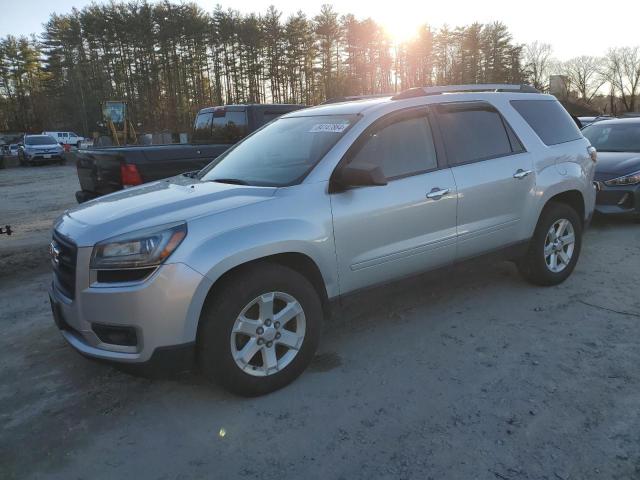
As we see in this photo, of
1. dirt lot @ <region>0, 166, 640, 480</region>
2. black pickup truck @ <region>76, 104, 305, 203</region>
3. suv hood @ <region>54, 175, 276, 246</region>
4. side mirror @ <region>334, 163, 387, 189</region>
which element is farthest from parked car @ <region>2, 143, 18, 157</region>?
side mirror @ <region>334, 163, 387, 189</region>

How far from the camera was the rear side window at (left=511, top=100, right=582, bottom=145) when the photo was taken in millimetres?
4742

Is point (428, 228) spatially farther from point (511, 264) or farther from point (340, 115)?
point (511, 264)

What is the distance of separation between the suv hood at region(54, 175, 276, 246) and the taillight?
8.81 feet

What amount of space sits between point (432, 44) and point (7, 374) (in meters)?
69.0

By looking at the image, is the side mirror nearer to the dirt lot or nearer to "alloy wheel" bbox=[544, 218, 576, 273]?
the dirt lot

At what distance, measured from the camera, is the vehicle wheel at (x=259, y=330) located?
289 centimetres

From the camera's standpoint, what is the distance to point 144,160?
6527 mm

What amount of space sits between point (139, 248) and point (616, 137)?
858cm

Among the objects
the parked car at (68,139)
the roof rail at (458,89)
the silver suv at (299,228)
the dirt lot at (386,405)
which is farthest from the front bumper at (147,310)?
the parked car at (68,139)

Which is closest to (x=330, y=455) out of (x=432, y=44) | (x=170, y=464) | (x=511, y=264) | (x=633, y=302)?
(x=170, y=464)

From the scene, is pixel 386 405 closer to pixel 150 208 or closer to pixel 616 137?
pixel 150 208

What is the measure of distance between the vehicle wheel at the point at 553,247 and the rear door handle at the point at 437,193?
1342mm

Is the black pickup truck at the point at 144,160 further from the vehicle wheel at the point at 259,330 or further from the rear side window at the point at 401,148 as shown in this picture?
the vehicle wheel at the point at 259,330

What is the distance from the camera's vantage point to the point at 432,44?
213 feet
